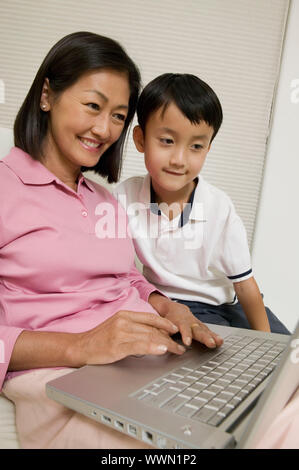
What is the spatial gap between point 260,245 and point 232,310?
67cm

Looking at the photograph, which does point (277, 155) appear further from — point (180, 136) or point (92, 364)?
point (92, 364)

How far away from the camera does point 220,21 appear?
1.74 m

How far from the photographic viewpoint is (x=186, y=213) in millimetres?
1203

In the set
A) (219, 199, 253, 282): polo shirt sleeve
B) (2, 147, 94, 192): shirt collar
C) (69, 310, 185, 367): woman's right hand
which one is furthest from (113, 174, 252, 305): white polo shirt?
(69, 310, 185, 367): woman's right hand

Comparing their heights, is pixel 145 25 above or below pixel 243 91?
above

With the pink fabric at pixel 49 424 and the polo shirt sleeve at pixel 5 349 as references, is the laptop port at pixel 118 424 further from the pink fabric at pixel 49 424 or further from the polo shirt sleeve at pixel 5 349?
the polo shirt sleeve at pixel 5 349

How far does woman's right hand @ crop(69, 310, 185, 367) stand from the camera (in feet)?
2.20

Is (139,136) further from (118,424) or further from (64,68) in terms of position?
(118,424)

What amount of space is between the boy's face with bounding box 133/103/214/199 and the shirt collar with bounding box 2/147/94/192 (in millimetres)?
347

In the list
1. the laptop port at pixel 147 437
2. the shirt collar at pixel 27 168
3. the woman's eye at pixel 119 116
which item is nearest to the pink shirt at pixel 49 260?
the shirt collar at pixel 27 168

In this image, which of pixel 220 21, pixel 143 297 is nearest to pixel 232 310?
pixel 143 297

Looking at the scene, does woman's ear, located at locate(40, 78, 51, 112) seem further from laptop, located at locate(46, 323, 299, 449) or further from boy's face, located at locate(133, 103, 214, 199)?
laptop, located at locate(46, 323, 299, 449)

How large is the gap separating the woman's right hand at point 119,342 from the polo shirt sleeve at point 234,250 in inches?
21.0

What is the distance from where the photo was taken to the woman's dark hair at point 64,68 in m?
0.89
